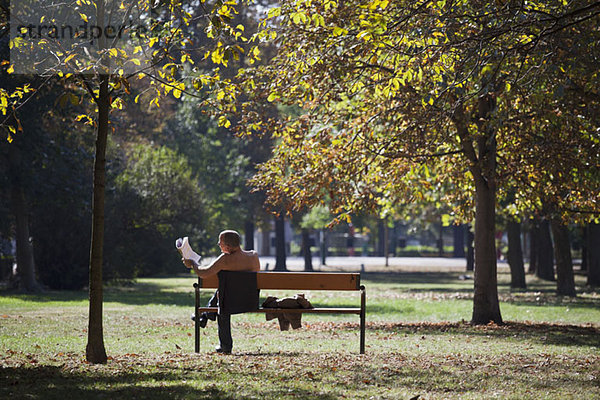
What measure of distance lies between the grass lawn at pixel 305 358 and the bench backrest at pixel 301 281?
2.75ft

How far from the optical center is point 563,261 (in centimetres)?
2803

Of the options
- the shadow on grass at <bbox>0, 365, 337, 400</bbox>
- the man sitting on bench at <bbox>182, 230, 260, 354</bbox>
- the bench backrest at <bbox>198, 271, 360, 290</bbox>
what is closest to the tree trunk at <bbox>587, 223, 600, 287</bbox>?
the bench backrest at <bbox>198, 271, 360, 290</bbox>

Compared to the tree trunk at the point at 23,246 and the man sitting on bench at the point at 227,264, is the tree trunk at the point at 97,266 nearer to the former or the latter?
the man sitting on bench at the point at 227,264

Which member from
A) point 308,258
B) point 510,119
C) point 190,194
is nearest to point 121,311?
point 510,119

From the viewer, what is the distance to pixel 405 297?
1128 inches

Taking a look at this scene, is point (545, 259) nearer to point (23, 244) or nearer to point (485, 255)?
point (23, 244)

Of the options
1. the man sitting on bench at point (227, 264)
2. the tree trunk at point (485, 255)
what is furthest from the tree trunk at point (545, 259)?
the man sitting on bench at point (227, 264)

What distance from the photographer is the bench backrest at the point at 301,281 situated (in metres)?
11.1

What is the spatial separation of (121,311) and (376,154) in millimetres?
8240

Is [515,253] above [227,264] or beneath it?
above

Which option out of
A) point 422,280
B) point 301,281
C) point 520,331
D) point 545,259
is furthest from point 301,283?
point 422,280

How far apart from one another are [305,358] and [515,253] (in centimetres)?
2365

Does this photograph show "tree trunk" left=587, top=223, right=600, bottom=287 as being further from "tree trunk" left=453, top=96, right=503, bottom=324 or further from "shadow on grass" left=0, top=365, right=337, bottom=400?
"shadow on grass" left=0, top=365, right=337, bottom=400

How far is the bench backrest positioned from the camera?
36.3ft
